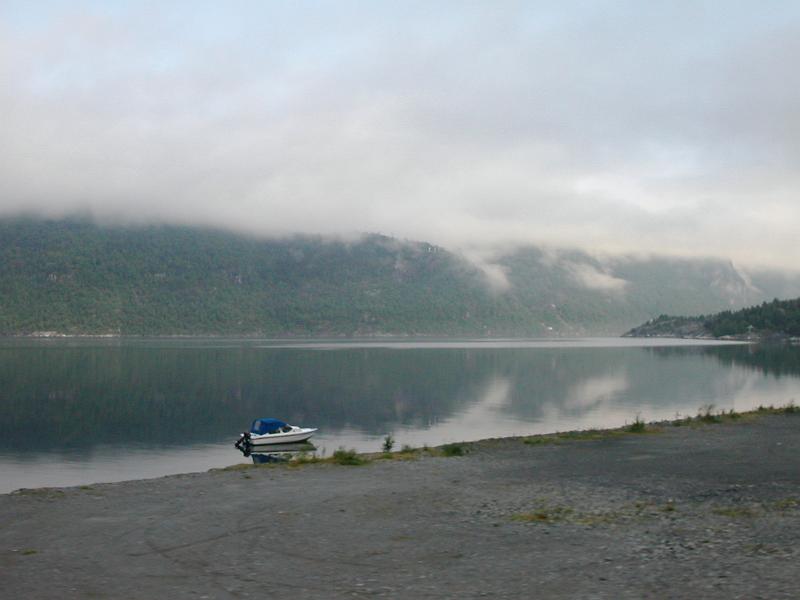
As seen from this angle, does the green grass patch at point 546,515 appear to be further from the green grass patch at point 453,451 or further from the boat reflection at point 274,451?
the boat reflection at point 274,451

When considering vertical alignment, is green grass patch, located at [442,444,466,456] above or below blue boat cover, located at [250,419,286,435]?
above

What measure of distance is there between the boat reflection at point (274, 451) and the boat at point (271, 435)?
0.26 meters

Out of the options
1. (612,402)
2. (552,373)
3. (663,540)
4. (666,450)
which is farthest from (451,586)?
(552,373)

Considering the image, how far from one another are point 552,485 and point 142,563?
38.7 feet

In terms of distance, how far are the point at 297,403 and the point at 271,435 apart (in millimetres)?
23644

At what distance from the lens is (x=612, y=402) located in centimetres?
7162

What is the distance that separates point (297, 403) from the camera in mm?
68812

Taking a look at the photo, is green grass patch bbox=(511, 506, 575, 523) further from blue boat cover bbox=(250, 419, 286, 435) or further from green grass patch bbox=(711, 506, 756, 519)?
blue boat cover bbox=(250, 419, 286, 435)

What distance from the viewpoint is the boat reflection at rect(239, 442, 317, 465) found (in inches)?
1662

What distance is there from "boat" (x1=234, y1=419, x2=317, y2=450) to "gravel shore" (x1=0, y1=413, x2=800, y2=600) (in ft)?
58.6

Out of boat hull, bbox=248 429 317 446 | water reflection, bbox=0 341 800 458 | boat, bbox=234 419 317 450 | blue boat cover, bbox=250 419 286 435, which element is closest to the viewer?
boat, bbox=234 419 317 450

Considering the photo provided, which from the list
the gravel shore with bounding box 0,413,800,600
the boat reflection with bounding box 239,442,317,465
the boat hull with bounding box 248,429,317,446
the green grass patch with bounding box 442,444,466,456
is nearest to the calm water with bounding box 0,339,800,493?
the boat reflection with bounding box 239,442,317,465

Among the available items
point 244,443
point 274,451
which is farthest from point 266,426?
point 274,451

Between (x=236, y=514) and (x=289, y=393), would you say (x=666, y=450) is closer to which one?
(x=236, y=514)
